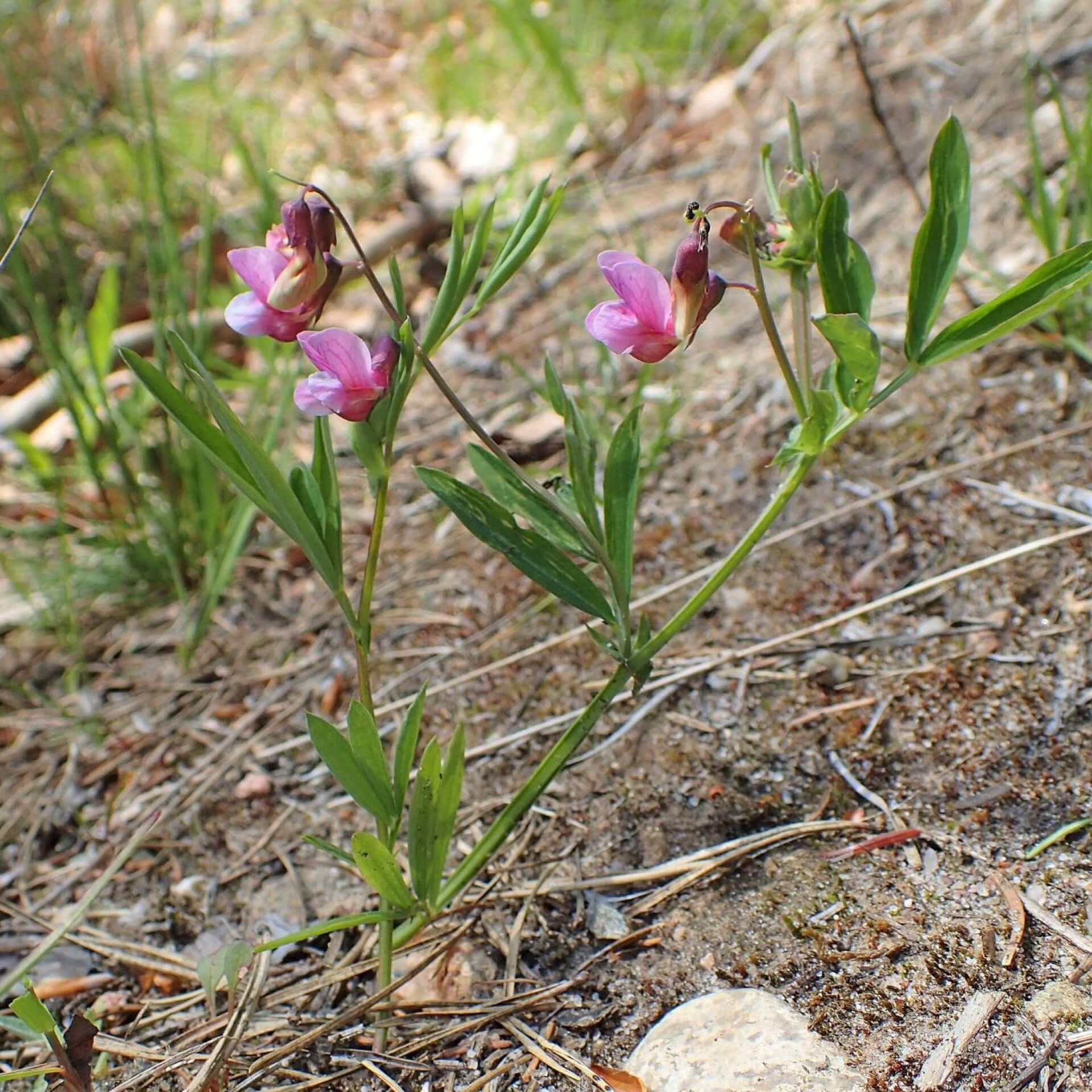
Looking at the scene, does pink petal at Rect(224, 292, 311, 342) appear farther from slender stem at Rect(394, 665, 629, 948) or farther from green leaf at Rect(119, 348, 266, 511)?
slender stem at Rect(394, 665, 629, 948)

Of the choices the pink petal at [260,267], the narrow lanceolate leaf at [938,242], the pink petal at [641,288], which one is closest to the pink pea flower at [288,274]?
the pink petal at [260,267]

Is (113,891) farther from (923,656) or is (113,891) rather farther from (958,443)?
(958,443)

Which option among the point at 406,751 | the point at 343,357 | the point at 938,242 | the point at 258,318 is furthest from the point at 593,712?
the point at 938,242

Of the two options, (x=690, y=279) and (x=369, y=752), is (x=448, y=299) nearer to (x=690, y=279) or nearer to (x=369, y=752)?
(x=690, y=279)

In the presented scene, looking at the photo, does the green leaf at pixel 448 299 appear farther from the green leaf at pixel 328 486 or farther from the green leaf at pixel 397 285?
the green leaf at pixel 328 486

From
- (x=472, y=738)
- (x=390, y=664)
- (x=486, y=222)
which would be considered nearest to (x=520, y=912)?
(x=472, y=738)
